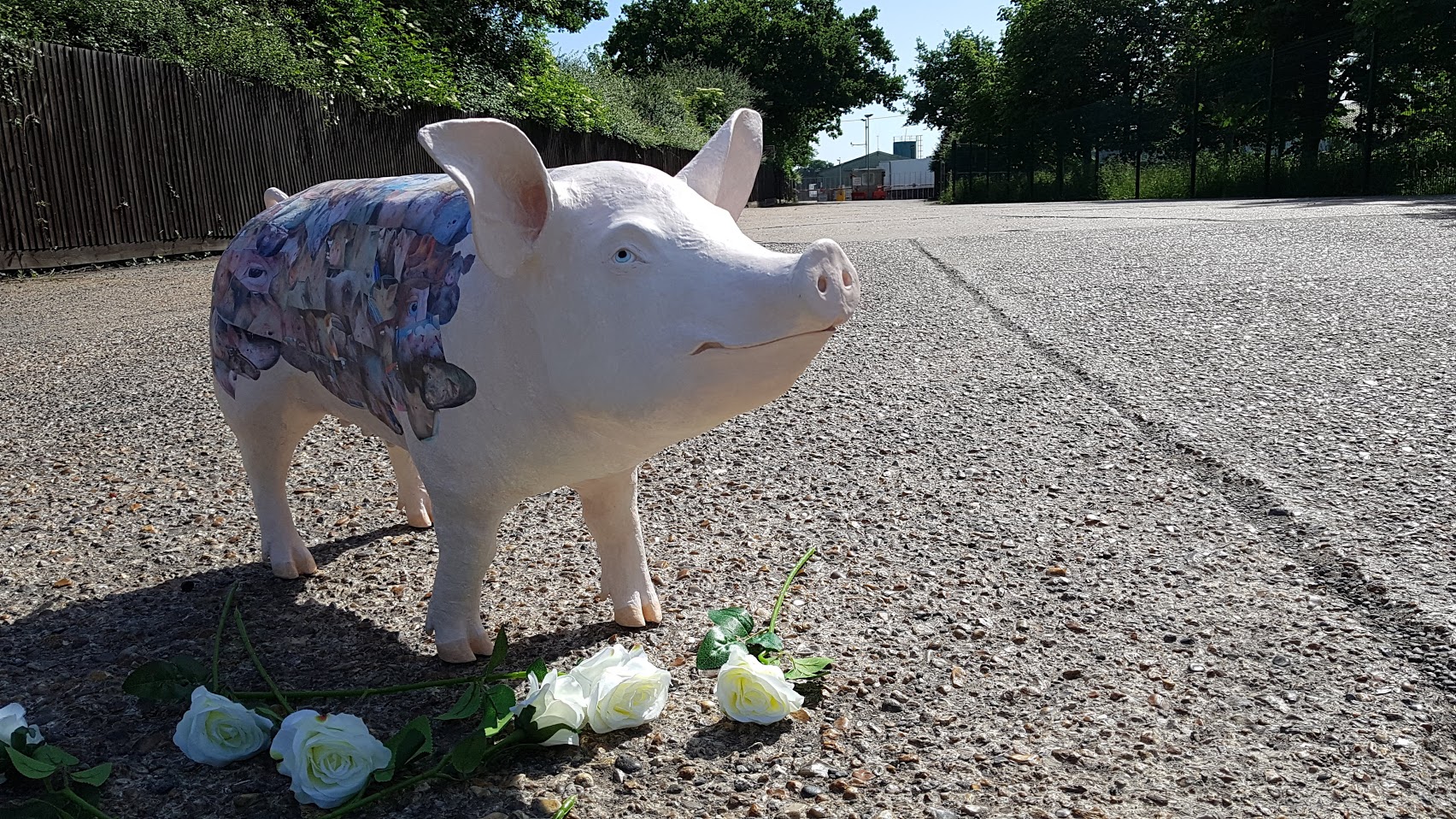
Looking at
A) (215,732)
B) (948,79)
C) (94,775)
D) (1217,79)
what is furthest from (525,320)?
(948,79)

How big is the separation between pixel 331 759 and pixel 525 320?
0.81 m

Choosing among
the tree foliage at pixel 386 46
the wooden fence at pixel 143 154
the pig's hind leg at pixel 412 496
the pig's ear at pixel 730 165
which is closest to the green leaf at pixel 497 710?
the pig's ear at pixel 730 165

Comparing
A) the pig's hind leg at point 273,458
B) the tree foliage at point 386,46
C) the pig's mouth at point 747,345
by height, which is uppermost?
the tree foliage at point 386,46

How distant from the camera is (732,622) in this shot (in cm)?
231

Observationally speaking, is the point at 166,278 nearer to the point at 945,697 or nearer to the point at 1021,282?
the point at 1021,282

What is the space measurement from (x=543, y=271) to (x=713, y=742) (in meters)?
0.93

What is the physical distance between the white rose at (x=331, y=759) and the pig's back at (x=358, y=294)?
596mm

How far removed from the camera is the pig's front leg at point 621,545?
95.7 inches

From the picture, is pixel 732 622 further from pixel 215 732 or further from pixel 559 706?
pixel 215 732

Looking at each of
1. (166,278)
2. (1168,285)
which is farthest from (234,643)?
(166,278)

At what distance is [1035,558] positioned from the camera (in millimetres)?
2842

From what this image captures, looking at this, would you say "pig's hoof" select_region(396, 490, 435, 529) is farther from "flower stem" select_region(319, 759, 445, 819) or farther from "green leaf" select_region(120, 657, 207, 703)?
"flower stem" select_region(319, 759, 445, 819)

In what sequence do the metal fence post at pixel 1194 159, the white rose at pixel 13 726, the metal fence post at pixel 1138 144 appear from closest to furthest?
1. the white rose at pixel 13 726
2. the metal fence post at pixel 1194 159
3. the metal fence post at pixel 1138 144

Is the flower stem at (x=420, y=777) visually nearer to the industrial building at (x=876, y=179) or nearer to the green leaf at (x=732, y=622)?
the green leaf at (x=732, y=622)
